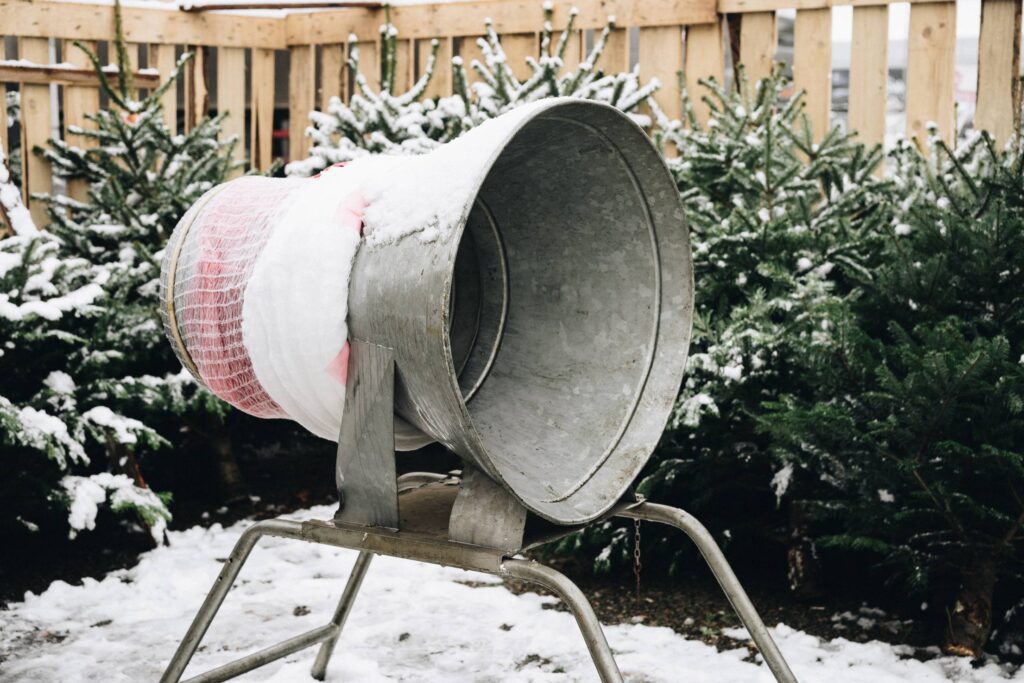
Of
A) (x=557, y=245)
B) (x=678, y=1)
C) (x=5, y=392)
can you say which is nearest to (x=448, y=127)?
(x=678, y=1)

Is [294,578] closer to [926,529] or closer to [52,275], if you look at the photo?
[52,275]

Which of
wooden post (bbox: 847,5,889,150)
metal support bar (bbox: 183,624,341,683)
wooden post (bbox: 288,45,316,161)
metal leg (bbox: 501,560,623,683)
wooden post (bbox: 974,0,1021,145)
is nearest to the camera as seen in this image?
metal leg (bbox: 501,560,623,683)

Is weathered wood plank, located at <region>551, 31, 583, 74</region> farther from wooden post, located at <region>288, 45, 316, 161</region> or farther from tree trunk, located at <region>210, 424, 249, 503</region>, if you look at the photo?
tree trunk, located at <region>210, 424, 249, 503</region>

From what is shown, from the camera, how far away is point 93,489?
3.52 metres

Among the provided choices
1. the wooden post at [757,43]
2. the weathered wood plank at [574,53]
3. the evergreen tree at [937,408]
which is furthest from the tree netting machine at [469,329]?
the weathered wood plank at [574,53]

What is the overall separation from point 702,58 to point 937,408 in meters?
2.72

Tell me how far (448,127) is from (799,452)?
89.5 inches

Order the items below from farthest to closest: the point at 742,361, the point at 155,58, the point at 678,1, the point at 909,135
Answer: the point at 155,58
the point at 678,1
the point at 909,135
the point at 742,361

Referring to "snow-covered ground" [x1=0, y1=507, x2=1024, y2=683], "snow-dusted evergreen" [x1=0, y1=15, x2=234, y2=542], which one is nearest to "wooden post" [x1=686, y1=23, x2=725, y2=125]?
"snow-dusted evergreen" [x1=0, y1=15, x2=234, y2=542]

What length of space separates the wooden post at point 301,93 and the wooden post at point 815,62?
2703 millimetres

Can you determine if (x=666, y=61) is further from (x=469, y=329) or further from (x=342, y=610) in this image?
(x=342, y=610)

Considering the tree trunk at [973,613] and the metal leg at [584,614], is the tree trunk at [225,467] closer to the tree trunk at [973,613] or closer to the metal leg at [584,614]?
the tree trunk at [973,613]

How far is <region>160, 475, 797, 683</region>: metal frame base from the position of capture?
5.74 feet

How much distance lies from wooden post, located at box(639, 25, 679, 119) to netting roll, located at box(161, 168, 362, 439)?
320cm
